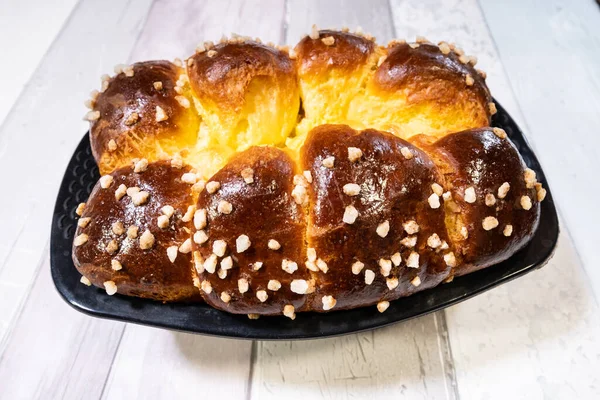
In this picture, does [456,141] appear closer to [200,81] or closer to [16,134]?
[200,81]

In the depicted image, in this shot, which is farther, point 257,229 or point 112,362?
point 112,362

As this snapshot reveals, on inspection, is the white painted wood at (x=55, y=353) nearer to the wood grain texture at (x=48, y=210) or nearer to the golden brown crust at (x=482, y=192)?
the wood grain texture at (x=48, y=210)

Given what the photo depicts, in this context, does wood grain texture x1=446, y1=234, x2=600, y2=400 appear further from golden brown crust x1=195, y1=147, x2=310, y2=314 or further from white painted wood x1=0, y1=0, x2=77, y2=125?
white painted wood x1=0, y1=0, x2=77, y2=125

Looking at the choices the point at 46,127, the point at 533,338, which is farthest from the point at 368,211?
the point at 46,127

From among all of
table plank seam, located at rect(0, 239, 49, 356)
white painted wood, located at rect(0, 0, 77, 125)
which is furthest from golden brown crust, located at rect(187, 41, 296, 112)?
white painted wood, located at rect(0, 0, 77, 125)

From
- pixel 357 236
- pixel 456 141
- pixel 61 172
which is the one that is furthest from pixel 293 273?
pixel 61 172

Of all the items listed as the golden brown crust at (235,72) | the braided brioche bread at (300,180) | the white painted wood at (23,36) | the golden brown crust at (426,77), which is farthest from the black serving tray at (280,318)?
the white painted wood at (23,36)

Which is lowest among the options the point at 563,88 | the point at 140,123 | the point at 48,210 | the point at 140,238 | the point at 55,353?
the point at 55,353

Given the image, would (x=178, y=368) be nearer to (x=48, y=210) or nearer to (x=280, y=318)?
(x=280, y=318)
